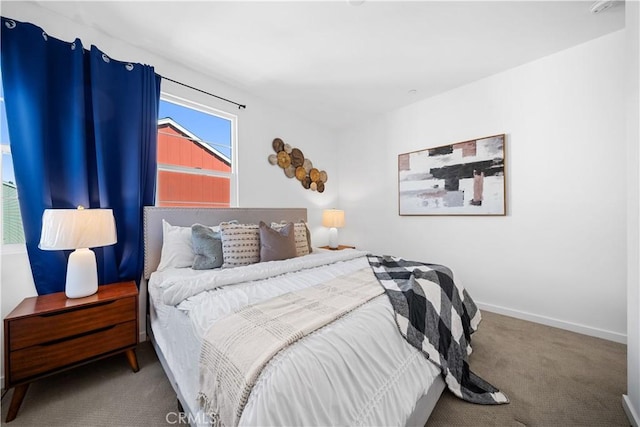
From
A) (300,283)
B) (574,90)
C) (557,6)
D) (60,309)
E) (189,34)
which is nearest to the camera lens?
(60,309)

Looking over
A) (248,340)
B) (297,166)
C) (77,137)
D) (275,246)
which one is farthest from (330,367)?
(297,166)

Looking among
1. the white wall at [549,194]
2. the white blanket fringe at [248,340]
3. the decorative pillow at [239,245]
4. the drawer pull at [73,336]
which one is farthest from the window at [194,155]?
the white wall at [549,194]

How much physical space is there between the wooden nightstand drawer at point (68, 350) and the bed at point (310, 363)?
20 centimetres

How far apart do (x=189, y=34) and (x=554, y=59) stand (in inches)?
133

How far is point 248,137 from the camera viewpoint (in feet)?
10.3

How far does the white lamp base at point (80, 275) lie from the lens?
64.1 inches

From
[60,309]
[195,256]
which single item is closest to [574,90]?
[195,256]

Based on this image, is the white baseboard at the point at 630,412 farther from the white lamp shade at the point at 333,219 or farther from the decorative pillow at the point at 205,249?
the white lamp shade at the point at 333,219

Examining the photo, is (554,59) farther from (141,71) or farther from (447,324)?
(141,71)

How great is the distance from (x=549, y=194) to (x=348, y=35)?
2423mm

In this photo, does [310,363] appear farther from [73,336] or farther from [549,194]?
[549,194]

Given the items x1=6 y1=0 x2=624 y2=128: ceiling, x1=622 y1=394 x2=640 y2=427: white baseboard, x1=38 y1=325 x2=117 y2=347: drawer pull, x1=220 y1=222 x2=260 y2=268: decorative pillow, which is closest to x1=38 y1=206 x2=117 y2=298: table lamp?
x1=38 y1=325 x2=117 y2=347: drawer pull

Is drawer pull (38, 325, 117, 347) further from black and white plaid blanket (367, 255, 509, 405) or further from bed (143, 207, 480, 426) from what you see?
black and white plaid blanket (367, 255, 509, 405)

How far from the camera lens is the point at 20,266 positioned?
1721mm
